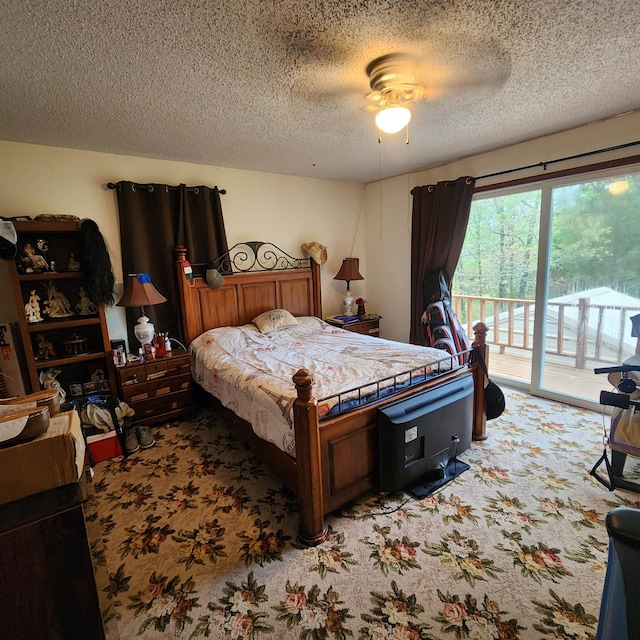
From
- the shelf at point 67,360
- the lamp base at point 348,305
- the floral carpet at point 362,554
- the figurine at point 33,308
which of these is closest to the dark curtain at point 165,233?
the shelf at point 67,360

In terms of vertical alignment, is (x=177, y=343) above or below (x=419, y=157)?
below

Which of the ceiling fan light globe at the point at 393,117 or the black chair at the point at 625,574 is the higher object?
the ceiling fan light globe at the point at 393,117

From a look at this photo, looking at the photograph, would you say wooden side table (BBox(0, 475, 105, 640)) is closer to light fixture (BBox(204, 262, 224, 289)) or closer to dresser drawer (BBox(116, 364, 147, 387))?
dresser drawer (BBox(116, 364, 147, 387))

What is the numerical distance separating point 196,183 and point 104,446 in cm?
265

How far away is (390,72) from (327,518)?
100 inches

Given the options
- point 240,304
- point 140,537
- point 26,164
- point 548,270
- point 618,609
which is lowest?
point 140,537

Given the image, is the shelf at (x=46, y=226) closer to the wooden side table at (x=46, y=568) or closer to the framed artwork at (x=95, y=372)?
the framed artwork at (x=95, y=372)

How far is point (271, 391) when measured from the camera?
6.93 feet

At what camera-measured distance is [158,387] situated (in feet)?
10.3

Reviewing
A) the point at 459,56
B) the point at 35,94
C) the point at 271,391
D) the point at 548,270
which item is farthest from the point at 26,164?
the point at 548,270

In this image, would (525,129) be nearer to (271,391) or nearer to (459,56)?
(459,56)

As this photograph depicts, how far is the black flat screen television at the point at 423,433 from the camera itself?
2.00 m

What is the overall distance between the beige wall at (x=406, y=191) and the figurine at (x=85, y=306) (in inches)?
136

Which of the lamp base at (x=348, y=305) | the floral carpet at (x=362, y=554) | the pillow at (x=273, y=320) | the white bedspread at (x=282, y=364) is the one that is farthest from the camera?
the lamp base at (x=348, y=305)
